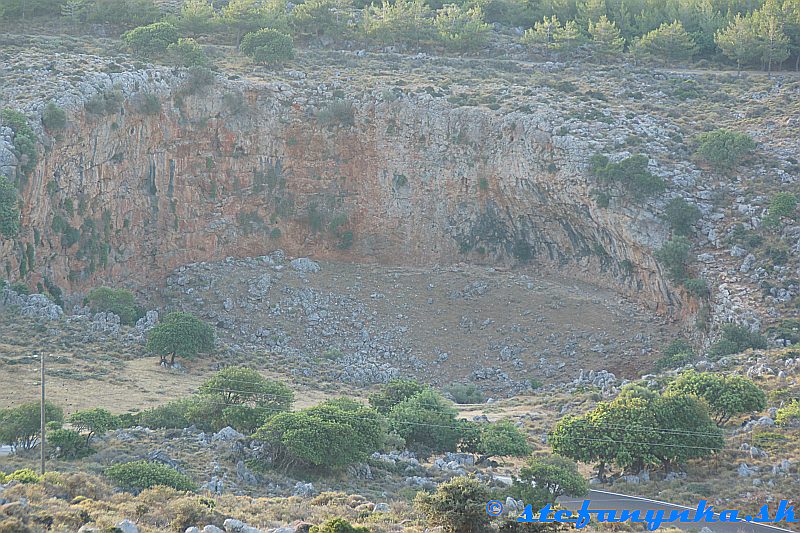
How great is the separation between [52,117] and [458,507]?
28990 mm

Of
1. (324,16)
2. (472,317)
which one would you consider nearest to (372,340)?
(472,317)

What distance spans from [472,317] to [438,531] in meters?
27.1

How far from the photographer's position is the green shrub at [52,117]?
48.8m

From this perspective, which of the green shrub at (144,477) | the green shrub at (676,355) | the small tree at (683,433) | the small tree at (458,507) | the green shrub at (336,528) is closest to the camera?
the green shrub at (336,528)

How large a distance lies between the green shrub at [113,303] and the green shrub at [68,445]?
52.9 ft

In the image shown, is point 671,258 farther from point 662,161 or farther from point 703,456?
point 703,456

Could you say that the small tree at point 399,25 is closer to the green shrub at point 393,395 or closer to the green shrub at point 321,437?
the green shrub at point 393,395

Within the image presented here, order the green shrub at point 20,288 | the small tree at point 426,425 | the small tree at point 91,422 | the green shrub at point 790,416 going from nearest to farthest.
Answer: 1. the small tree at point 91,422
2. the green shrub at point 790,416
3. the small tree at point 426,425
4. the green shrub at point 20,288

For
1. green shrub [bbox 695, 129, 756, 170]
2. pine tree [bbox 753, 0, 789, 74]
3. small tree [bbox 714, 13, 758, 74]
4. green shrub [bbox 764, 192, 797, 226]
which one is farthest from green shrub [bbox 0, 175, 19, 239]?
pine tree [bbox 753, 0, 789, 74]

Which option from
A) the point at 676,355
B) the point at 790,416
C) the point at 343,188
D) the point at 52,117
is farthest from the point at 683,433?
the point at 52,117

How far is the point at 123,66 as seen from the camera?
182ft

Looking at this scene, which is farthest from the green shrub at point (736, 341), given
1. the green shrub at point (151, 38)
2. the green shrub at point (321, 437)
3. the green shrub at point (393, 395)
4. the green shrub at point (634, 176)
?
the green shrub at point (151, 38)

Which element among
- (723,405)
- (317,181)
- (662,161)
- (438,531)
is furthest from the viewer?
(317,181)

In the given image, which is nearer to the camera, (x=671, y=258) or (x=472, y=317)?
→ (x=671, y=258)
